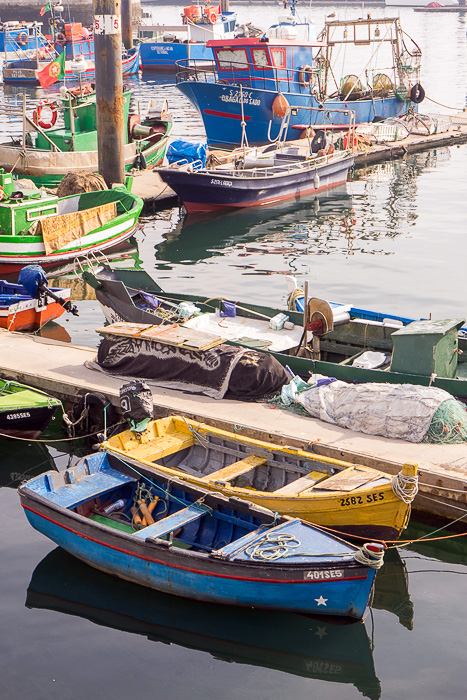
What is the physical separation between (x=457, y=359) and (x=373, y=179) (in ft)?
70.7

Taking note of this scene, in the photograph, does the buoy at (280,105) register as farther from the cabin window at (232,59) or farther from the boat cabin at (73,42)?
the boat cabin at (73,42)

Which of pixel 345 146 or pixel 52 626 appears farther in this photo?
A: pixel 345 146

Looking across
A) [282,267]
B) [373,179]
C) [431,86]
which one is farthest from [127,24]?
[282,267]

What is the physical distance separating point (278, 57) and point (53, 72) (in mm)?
28765

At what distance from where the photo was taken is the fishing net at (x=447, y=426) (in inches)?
477

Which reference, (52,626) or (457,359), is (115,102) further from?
(52,626)

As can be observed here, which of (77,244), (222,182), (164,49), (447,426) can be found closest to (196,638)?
(447,426)

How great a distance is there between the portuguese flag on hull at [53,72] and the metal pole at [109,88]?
37071 mm

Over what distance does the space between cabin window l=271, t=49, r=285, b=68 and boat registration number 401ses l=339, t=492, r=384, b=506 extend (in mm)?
30008

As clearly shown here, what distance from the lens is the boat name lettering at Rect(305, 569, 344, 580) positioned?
360 inches

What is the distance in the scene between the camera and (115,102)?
26.3 m

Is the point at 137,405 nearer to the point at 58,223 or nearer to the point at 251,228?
the point at 58,223

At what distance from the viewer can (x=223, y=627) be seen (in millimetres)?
9820

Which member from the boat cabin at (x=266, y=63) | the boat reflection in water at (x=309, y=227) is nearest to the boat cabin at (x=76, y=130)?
the boat reflection in water at (x=309, y=227)
